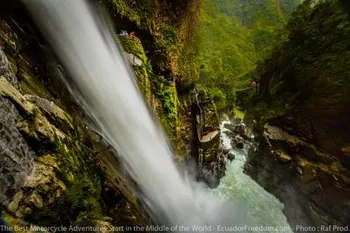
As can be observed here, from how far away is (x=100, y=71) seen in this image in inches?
267

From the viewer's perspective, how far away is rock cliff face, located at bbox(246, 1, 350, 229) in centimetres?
1023

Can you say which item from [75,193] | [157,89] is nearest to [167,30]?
[157,89]

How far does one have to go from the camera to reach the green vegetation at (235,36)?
121 ft

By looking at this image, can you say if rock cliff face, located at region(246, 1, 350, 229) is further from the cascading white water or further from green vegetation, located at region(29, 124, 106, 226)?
green vegetation, located at region(29, 124, 106, 226)

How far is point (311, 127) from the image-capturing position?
38.6ft

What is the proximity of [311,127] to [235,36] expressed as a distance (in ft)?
180

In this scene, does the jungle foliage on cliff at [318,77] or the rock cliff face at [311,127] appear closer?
the rock cliff face at [311,127]

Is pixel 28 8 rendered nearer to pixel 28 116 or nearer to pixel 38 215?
pixel 28 116

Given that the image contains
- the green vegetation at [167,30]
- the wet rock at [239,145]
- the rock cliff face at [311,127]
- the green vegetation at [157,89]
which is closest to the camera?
the green vegetation at [157,89]

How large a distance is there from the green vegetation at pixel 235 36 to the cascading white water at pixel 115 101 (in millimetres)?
20529

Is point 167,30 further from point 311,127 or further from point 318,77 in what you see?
point 311,127

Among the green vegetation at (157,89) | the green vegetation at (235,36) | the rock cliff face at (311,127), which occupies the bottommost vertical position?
the green vegetation at (235,36)

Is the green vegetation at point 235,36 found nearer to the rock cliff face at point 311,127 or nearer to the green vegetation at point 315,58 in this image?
the green vegetation at point 315,58

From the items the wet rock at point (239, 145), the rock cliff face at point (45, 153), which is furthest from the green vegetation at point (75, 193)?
the wet rock at point (239, 145)
